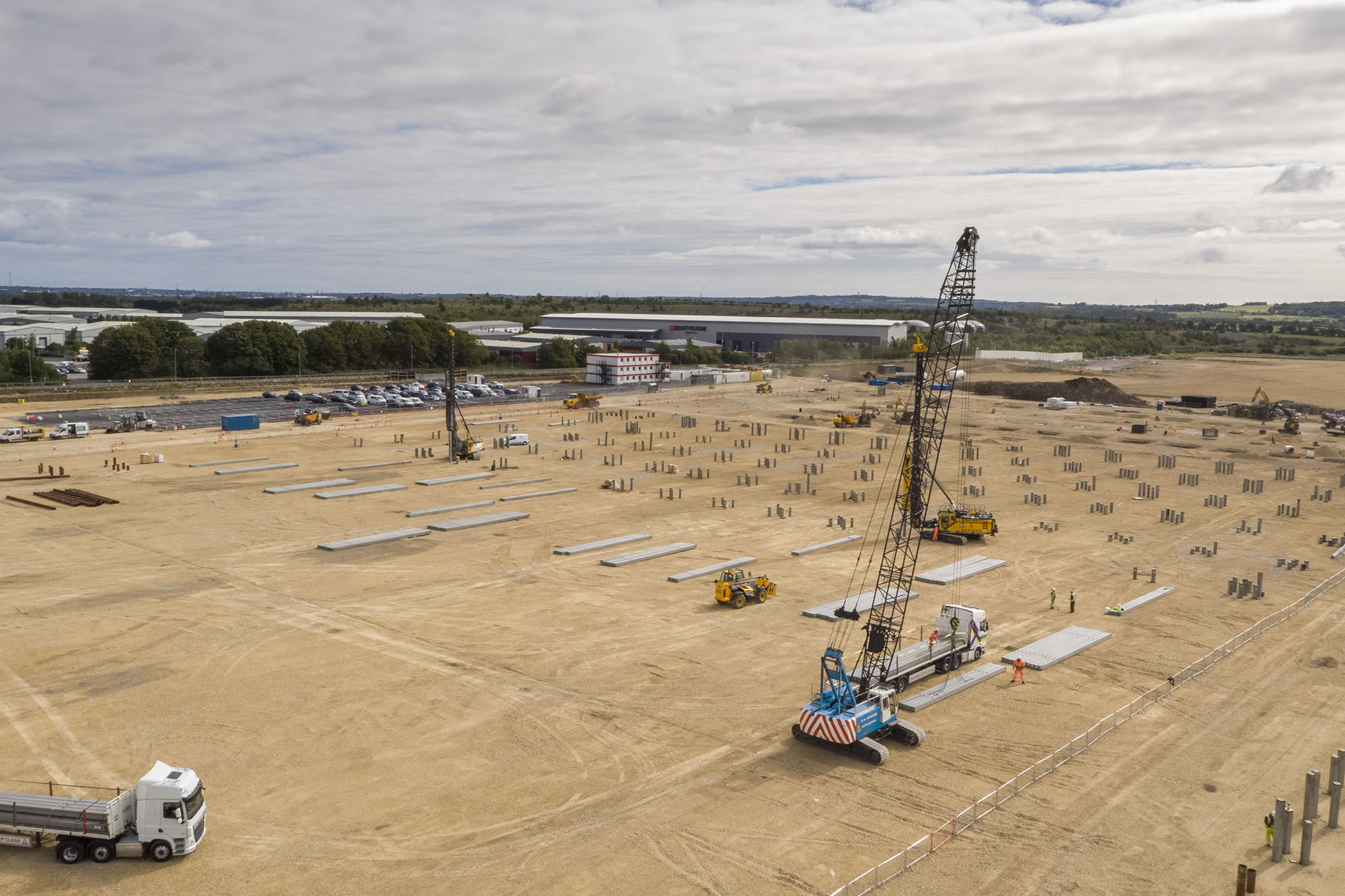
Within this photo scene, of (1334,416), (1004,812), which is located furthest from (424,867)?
(1334,416)

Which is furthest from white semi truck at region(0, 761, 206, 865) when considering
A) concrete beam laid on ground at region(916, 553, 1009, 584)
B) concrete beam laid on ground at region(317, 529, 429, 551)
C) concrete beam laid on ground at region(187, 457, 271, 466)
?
concrete beam laid on ground at region(187, 457, 271, 466)

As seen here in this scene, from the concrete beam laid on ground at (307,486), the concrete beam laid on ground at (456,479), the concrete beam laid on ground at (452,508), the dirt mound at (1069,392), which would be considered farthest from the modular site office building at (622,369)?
the concrete beam laid on ground at (452,508)

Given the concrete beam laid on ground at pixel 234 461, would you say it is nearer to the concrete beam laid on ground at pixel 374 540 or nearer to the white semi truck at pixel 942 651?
the concrete beam laid on ground at pixel 374 540

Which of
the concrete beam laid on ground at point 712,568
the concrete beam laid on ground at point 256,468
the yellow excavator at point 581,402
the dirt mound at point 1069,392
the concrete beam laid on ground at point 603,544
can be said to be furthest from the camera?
the dirt mound at point 1069,392

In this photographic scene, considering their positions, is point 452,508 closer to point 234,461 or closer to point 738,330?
point 234,461

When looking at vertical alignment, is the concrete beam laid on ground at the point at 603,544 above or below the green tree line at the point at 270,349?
below

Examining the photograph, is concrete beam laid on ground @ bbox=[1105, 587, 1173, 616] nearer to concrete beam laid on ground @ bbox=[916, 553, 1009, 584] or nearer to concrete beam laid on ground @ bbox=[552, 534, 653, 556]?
concrete beam laid on ground @ bbox=[916, 553, 1009, 584]

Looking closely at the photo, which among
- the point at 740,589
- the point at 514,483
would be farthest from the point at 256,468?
the point at 740,589

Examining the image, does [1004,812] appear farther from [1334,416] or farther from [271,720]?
[1334,416]
